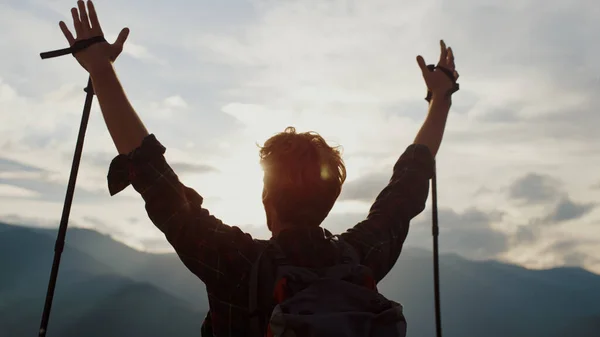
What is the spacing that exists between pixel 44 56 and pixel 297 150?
7.29 feet

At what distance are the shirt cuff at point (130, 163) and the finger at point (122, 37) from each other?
944 millimetres

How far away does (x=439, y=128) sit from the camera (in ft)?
17.5

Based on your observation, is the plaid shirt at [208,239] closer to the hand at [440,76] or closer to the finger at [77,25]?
the finger at [77,25]

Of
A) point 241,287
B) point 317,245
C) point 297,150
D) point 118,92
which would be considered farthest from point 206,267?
point 118,92

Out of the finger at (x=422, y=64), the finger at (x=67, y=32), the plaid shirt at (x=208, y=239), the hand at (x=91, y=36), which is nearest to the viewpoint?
the plaid shirt at (x=208, y=239)

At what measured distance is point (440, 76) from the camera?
5.69 metres

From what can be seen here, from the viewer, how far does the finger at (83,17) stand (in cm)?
422

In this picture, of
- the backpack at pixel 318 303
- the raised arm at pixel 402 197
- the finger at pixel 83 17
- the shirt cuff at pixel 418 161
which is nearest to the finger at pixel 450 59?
the raised arm at pixel 402 197

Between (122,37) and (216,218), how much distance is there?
1.66m

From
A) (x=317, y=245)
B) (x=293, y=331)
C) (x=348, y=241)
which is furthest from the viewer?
(x=348, y=241)

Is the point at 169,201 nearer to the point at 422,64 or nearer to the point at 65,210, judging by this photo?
the point at 65,210

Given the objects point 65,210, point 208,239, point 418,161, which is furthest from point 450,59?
point 65,210

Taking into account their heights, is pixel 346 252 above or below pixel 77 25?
below

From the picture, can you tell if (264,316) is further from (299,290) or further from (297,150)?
(297,150)
